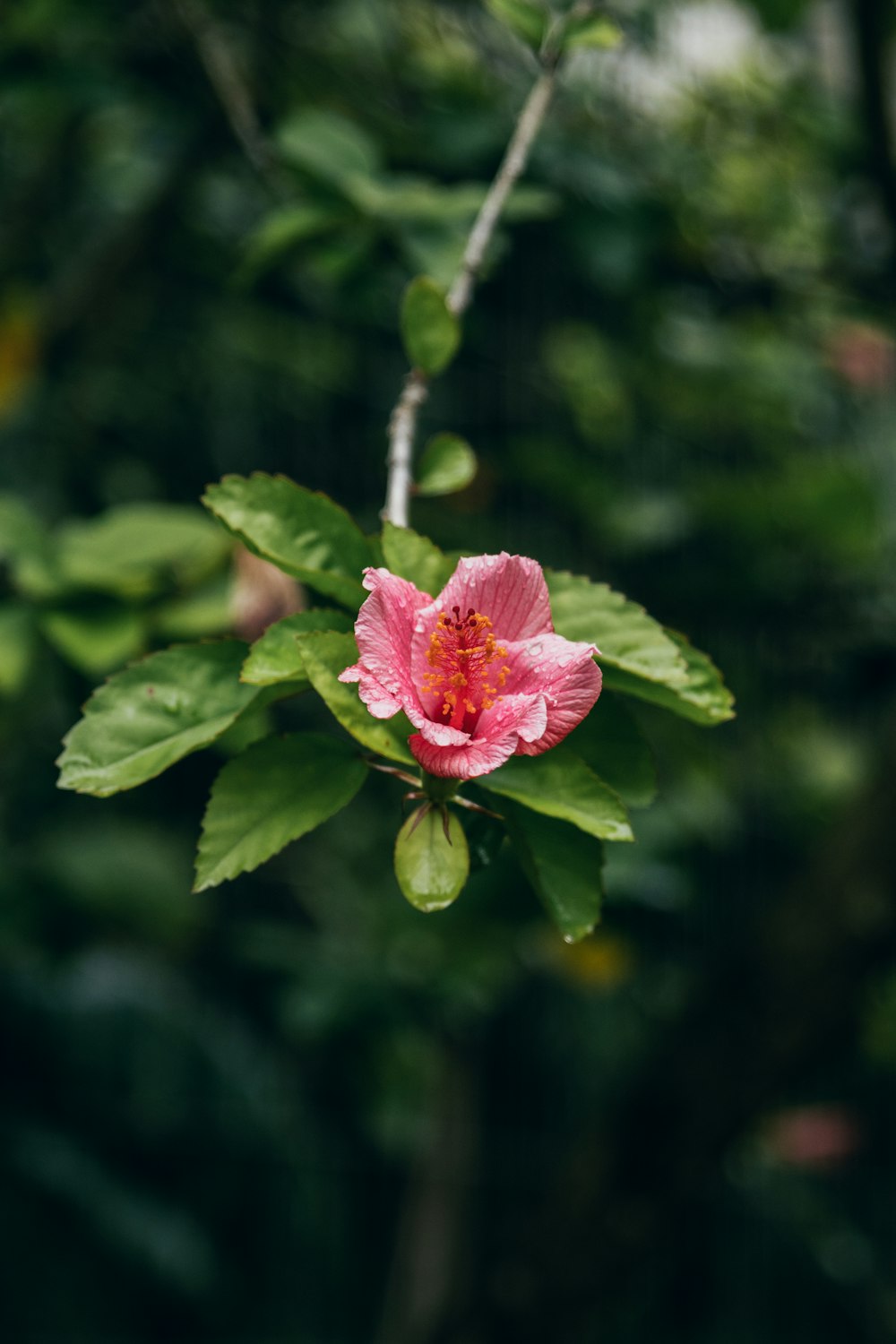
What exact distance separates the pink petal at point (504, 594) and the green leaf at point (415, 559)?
0.16 ft

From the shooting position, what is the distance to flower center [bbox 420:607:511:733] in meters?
0.54

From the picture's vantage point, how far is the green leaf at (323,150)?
3.51 feet

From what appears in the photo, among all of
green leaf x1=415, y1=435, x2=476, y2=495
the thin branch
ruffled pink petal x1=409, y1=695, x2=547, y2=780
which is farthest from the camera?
the thin branch

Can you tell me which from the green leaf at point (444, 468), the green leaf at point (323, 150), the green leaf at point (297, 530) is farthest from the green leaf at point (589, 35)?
the green leaf at point (297, 530)

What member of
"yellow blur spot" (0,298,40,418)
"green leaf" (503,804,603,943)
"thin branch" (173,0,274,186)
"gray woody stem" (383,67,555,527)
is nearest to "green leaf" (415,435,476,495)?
"gray woody stem" (383,67,555,527)

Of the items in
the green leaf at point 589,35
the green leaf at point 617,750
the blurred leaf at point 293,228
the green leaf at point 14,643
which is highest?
the green leaf at point 589,35

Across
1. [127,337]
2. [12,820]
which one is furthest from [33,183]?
[12,820]

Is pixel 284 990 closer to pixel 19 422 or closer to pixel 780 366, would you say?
pixel 19 422

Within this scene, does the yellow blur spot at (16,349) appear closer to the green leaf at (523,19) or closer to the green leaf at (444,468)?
the green leaf at (523,19)

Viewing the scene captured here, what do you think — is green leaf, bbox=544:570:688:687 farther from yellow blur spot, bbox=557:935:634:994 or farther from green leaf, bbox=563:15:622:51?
yellow blur spot, bbox=557:935:634:994

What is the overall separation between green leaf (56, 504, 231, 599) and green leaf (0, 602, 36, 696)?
5 centimetres

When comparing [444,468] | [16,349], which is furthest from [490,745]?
[16,349]

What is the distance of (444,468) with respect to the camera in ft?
2.44

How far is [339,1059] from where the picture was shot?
2.55 metres
